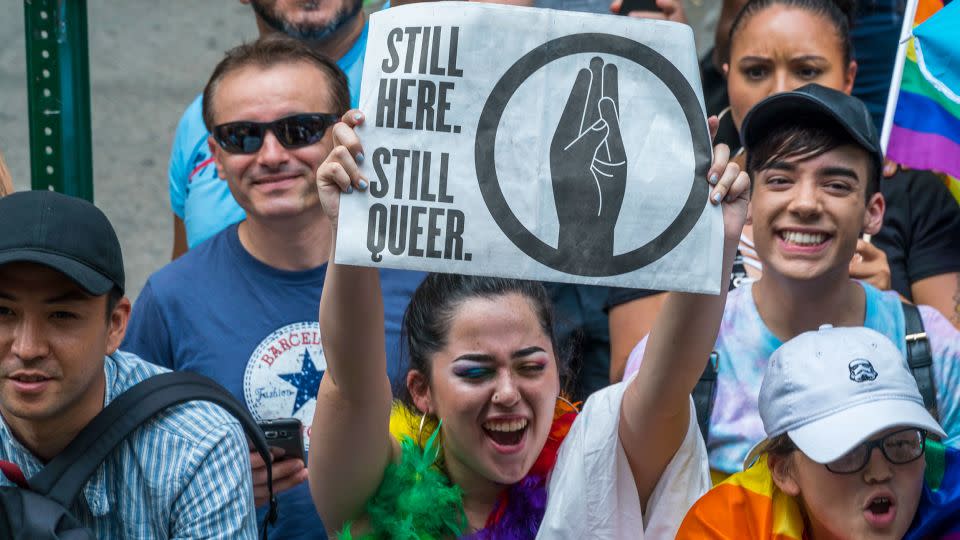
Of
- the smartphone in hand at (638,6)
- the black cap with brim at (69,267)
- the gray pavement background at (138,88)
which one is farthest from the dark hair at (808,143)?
the gray pavement background at (138,88)

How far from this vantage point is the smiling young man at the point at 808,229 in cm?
308

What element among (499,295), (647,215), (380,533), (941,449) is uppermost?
(647,215)

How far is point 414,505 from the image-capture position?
8.77 feet

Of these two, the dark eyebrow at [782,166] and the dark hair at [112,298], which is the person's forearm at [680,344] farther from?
the dark hair at [112,298]

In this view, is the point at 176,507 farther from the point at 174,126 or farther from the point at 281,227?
the point at 174,126

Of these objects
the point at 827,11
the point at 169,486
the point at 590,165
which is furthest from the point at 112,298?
the point at 827,11

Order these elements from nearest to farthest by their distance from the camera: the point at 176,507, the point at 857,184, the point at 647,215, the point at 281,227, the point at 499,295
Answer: the point at 647,215 < the point at 176,507 < the point at 499,295 < the point at 857,184 < the point at 281,227

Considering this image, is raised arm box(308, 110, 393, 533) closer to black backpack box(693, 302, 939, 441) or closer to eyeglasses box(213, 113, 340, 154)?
black backpack box(693, 302, 939, 441)

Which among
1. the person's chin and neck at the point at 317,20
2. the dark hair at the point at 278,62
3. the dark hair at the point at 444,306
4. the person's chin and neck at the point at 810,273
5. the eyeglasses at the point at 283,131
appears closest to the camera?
the dark hair at the point at 444,306

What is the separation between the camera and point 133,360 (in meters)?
2.77

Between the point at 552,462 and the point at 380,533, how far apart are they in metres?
0.39

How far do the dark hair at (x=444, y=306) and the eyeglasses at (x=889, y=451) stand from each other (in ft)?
2.19

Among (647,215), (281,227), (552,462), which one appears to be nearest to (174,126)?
(281,227)

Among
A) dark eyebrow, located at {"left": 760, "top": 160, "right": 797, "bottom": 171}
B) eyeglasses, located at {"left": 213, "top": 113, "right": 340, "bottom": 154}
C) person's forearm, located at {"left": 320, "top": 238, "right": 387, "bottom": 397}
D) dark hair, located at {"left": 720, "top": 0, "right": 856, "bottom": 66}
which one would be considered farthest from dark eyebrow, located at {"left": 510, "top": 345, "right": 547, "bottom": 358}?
dark hair, located at {"left": 720, "top": 0, "right": 856, "bottom": 66}
